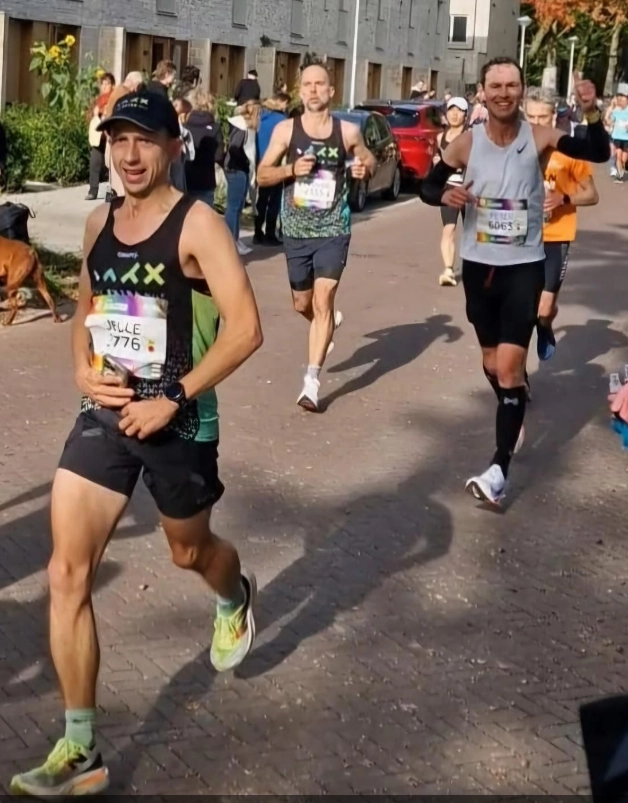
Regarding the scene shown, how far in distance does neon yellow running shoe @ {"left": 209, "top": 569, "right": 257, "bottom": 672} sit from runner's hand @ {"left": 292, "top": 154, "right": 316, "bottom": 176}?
4.17 m

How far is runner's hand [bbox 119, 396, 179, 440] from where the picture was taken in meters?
4.18

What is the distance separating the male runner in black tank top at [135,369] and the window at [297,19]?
127 ft

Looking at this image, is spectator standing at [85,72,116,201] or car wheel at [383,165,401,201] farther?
car wheel at [383,165,401,201]

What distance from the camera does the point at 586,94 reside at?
6.25 meters

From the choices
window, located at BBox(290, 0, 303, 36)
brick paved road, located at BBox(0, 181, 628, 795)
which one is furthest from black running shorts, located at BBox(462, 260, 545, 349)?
window, located at BBox(290, 0, 303, 36)

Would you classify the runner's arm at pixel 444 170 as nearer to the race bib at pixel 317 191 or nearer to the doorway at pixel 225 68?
the race bib at pixel 317 191

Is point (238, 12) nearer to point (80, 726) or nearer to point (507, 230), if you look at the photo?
point (507, 230)

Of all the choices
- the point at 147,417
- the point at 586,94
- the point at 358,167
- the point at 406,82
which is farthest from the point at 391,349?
the point at 406,82

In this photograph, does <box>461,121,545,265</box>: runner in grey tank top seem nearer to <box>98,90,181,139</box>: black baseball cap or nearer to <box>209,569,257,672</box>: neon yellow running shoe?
<box>209,569,257,672</box>: neon yellow running shoe

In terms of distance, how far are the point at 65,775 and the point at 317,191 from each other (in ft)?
17.4

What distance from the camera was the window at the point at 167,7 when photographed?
113 feet

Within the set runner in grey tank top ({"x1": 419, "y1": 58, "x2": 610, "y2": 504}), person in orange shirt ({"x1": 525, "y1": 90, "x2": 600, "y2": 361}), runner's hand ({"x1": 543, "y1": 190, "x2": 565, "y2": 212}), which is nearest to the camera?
runner in grey tank top ({"x1": 419, "y1": 58, "x2": 610, "y2": 504})

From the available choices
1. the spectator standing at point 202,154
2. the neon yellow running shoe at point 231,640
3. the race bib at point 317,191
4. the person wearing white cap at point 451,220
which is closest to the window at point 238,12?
the person wearing white cap at point 451,220

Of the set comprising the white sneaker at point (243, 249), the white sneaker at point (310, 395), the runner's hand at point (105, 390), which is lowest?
the white sneaker at point (243, 249)
